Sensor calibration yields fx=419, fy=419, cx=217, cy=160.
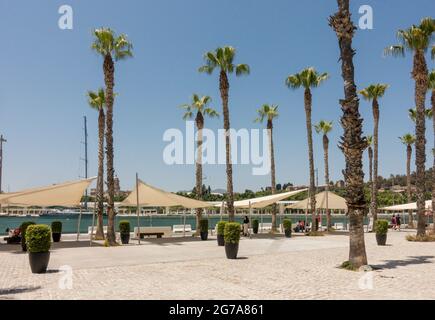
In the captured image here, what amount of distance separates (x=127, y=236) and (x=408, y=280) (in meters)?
15.7

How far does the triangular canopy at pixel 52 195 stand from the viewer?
20250 millimetres

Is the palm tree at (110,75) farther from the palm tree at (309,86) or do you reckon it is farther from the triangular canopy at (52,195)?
the palm tree at (309,86)

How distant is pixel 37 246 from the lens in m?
11.9

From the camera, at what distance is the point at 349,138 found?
12977 millimetres

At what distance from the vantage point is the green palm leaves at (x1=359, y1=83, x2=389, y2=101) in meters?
35.2

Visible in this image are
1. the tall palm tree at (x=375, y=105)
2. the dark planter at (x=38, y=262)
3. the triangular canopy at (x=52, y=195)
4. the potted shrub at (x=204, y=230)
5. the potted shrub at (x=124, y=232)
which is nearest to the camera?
the dark planter at (x=38, y=262)

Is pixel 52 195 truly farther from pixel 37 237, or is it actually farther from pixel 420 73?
pixel 420 73

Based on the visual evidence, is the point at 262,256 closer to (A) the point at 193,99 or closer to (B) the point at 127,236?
(B) the point at 127,236

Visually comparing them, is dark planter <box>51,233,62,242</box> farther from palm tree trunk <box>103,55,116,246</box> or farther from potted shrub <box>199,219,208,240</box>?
potted shrub <box>199,219,208,240</box>

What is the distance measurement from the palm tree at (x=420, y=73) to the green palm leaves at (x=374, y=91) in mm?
12166

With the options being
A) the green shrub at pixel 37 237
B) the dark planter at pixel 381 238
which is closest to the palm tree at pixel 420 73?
the dark planter at pixel 381 238

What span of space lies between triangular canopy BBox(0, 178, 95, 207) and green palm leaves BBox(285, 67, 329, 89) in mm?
17229

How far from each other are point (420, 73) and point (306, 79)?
9.29 meters

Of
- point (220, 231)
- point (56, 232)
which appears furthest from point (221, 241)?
point (56, 232)
